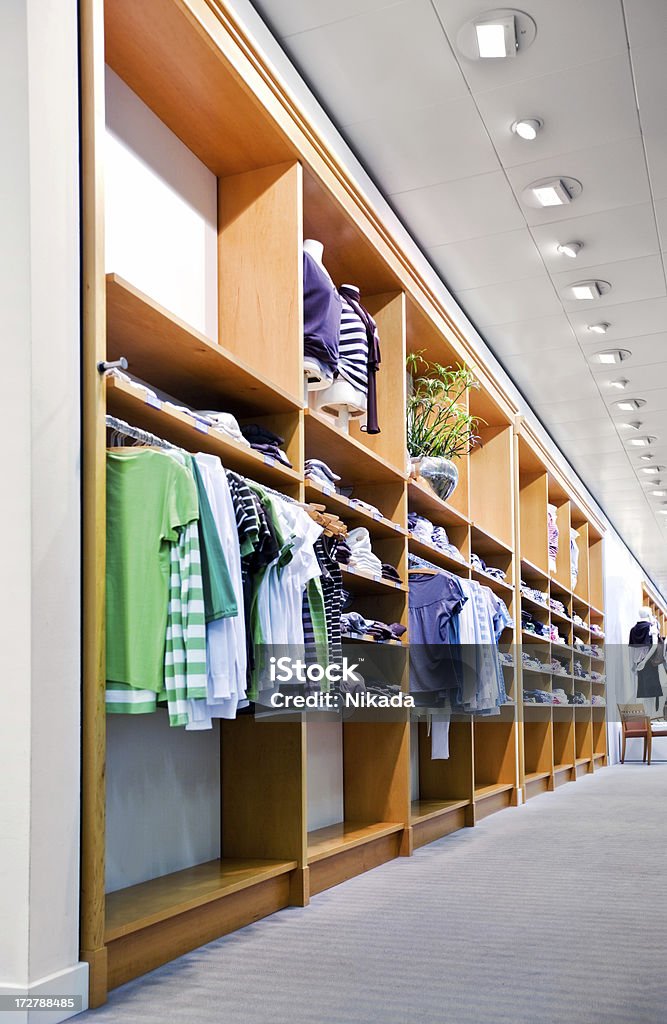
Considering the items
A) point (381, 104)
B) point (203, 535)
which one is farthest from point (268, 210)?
point (203, 535)

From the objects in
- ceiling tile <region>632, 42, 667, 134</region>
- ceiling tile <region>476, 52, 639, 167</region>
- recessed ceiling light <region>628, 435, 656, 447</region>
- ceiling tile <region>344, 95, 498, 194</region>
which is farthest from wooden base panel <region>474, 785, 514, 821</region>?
recessed ceiling light <region>628, 435, 656, 447</region>

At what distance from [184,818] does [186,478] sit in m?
1.33

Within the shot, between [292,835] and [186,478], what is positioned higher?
[186,478]

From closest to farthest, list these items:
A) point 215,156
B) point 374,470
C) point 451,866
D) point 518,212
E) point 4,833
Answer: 1. point 4,833
2. point 215,156
3. point 451,866
4. point 374,470
5. point 518,212

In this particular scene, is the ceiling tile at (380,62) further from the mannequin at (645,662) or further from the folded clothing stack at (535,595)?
the mannequin at (645,662)

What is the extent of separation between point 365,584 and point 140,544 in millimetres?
2100

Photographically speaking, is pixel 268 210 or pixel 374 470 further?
pixel 374 470

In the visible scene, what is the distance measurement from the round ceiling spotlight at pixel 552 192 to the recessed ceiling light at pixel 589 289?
1074 mm

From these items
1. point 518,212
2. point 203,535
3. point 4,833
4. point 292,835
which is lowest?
point 292,835

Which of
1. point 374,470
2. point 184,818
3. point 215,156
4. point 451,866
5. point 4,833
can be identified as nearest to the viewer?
point 4,833

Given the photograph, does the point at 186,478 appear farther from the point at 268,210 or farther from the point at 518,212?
the point at 518,212

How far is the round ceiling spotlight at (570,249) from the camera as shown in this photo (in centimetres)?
576

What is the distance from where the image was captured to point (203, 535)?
8.55 feet

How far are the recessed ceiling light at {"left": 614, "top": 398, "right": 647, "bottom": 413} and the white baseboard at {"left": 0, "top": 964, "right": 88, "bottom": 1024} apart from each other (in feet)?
24.4
